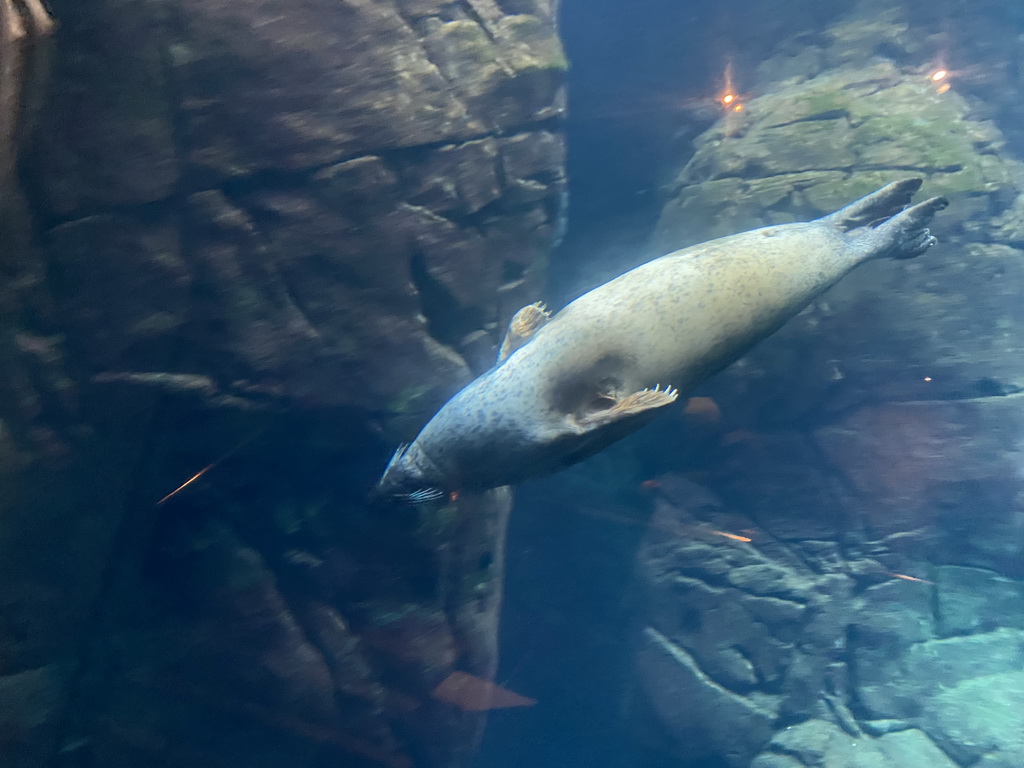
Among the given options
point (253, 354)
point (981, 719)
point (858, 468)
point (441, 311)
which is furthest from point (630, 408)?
point (981, 719)

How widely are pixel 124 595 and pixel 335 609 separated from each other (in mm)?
1343

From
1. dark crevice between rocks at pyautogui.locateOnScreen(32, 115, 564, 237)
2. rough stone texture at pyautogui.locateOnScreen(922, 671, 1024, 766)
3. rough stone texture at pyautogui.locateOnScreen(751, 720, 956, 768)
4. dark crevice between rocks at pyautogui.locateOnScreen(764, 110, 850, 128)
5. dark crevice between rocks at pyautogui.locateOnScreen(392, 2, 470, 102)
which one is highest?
dark crevice between rocks at pyautogui.locateOnScreen(392, 2, 470, 102)

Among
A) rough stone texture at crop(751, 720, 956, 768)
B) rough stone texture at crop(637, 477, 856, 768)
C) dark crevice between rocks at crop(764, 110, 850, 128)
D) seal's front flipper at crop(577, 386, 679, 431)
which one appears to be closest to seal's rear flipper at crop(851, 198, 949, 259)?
dark crevice between rocks at crop(764, 110, 850, 128)

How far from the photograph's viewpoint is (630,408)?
3.36 metres

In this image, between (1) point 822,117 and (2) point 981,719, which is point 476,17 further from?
(2) point 981,719

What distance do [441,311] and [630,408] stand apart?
1596mm

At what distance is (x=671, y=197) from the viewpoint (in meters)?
5.82

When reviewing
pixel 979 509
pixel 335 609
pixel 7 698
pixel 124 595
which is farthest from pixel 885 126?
pixel 7 698

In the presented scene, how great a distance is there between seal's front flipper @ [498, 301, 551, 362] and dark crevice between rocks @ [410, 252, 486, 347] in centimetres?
37

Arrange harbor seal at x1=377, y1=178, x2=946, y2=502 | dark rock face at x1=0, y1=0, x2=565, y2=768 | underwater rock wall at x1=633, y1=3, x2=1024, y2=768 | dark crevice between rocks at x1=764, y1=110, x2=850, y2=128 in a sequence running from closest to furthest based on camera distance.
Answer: dark rock face at x1=0, y1=0, x2=565, y2=768
harbor seal at x1=377, y1=178, x2=946, y2=502
underwater rock wall at x1=633, y1=3, x2=1024, y2=768
dark crevice between rocks at x1=764, y1=110, x2=850, y2=128

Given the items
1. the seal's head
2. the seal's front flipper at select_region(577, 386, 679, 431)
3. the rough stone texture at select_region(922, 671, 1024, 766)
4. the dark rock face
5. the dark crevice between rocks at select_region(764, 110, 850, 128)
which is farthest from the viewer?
the dark crevice between rocks at select_region(764, 110, 850, 128)

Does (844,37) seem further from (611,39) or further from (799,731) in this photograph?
(799,731)

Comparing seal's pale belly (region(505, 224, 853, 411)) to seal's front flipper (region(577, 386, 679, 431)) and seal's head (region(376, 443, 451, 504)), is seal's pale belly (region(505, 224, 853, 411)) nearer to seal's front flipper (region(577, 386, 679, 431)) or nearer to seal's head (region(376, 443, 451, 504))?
seal's front flipper (region(577, 386, 679, 431))

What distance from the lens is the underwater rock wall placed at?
16.0ft
